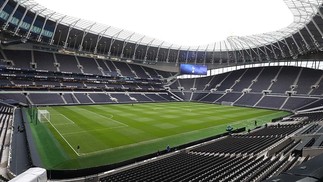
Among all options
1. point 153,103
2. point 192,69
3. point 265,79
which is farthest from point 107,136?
point 265,79

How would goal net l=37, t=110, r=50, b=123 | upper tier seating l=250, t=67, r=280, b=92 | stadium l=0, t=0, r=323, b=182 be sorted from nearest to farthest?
stadium l=0, t=0, r=323, b=182 < goal net l=37, t=110, r=50, b=123 < upper tier seating l=250, t=67, r=280, b=92

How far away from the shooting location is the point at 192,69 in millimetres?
89438

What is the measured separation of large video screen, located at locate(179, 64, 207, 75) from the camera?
290 feet

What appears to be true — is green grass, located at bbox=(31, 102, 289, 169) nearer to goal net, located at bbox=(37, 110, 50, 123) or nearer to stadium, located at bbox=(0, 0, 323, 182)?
stadium, located at bbox=(0, 0, 323, 182)

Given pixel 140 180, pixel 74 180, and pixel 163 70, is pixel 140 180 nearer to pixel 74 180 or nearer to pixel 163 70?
pixel 74 180

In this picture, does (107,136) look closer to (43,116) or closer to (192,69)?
(43,116)

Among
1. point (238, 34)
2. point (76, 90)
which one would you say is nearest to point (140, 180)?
point (76, 90)

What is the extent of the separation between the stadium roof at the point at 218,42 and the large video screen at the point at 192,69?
21.2 feet

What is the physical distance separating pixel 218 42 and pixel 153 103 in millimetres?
31380

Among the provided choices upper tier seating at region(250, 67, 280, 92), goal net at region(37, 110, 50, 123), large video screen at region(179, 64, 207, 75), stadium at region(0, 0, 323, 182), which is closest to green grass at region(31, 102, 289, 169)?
stadium at region(0, 0, 323, 182)

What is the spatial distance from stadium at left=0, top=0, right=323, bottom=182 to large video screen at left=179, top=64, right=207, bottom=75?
1.20ft

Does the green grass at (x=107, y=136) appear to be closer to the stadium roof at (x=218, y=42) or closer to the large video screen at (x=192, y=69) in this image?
the stadium roof at (x=218, y=42)

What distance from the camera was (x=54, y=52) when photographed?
74.9m

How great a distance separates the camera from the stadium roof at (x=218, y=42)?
145 feet
